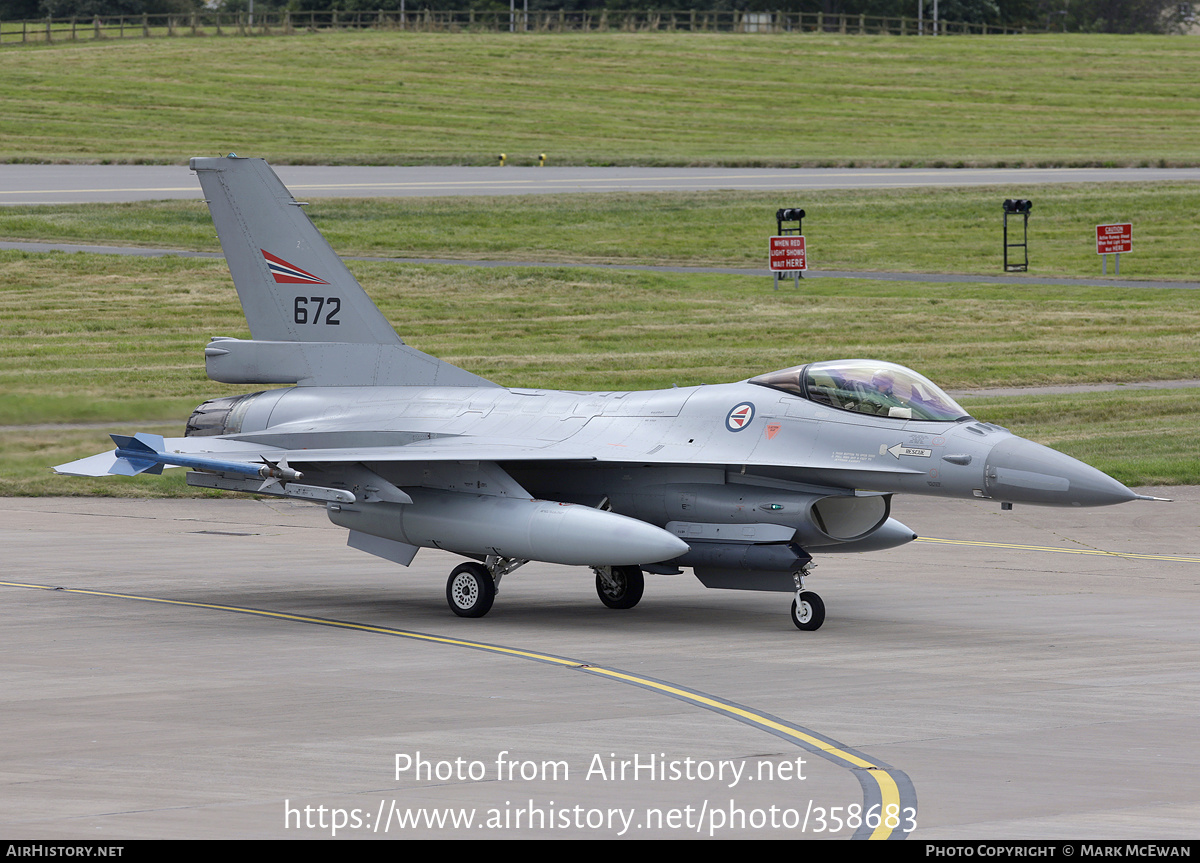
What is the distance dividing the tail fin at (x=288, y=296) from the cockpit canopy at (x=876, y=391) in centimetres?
472

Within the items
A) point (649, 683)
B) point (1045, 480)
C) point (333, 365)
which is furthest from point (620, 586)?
point (1045, 480)

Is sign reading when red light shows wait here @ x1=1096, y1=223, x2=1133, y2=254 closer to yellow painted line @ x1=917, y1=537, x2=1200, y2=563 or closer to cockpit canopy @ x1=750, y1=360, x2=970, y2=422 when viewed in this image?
yellow painted line @ x1=917, y1=537, x2=1200, y2=563

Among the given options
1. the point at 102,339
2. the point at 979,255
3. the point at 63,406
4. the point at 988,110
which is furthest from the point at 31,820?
the point at 988,110

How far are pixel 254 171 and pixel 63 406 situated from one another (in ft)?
19.1

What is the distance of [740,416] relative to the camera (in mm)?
16938

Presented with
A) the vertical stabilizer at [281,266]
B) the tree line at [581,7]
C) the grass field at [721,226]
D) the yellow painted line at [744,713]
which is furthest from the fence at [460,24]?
the yellow painted line at [744,713]


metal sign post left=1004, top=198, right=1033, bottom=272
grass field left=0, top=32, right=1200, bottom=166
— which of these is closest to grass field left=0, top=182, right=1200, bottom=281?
metal sign post left=1004, top=198, right=1033, bottom=272

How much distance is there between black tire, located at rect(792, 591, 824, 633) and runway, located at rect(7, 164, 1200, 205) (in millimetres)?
42488

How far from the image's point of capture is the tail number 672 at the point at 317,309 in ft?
64.2

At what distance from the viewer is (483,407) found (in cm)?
1845

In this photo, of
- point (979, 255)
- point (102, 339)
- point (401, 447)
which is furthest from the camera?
point (979, 255)

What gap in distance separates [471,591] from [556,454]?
1756 millimetres

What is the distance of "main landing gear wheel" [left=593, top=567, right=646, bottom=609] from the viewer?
17797 mm

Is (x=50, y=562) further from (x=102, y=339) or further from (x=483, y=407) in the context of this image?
(x=102, y=339)
